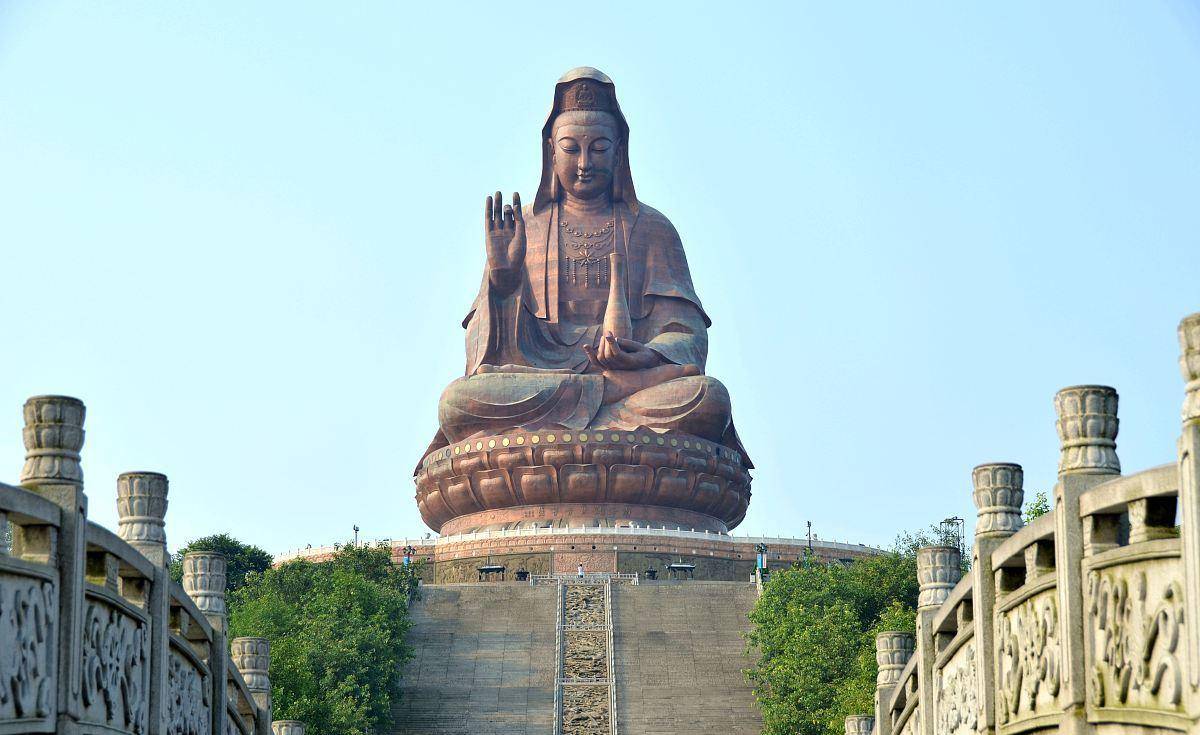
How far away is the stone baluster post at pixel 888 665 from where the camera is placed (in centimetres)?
1678

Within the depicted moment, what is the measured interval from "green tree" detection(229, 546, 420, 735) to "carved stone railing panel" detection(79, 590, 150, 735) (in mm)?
13254

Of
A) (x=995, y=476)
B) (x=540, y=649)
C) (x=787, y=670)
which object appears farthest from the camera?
(x=540, y=649)

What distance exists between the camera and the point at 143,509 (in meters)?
13.8

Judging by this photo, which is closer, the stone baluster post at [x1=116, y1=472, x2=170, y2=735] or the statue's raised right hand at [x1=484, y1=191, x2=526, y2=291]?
the stone baluster post at [x1=116, y1=472, x2=170, y2=735]

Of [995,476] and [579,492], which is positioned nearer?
[995,476]

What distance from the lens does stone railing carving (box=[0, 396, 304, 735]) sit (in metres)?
10.5

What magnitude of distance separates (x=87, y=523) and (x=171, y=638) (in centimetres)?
215

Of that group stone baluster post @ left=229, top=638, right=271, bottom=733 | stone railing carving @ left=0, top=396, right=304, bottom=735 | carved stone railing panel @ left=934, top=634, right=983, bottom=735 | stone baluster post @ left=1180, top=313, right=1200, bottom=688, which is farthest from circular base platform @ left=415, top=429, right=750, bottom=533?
stone baluster post @ left=1180, top=313, right=1200, bottom=688

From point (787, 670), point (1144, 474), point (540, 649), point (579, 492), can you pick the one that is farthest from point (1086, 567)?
point (579, 492)

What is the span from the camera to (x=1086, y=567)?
35.3 ft

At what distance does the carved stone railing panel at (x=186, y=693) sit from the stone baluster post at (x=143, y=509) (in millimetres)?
679

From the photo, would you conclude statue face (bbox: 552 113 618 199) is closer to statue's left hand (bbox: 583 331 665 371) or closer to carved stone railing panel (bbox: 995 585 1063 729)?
statue's left hand (bbox: 583 331 665 371)

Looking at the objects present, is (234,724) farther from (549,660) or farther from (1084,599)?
(549,660)

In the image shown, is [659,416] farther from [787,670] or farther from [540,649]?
[787,670]
